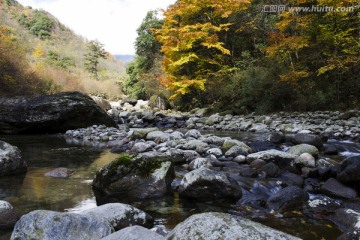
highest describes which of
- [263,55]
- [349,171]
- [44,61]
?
[44,61]

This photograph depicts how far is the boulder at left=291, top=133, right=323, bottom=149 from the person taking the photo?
7917 millimetres

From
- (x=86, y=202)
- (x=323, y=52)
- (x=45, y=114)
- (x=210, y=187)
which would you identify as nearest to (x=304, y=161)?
(x=210, y=187)

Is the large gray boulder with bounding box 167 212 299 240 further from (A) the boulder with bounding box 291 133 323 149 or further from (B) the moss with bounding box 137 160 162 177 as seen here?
(A) the boulder with bounding box 291 133 323 149

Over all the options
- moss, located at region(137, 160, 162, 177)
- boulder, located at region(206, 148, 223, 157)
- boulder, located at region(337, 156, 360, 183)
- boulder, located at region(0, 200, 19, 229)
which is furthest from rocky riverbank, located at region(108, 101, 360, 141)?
boulder, located at region(0, 200, 19, 229)

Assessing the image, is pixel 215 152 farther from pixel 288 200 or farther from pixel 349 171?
pixel 288 200

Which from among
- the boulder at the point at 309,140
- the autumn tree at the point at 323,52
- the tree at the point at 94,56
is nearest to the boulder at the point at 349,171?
the boulder at the point at 309,140

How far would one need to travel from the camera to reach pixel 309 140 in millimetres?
8086

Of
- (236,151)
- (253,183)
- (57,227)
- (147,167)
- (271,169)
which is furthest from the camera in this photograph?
(236,151)

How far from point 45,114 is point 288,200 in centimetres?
1090

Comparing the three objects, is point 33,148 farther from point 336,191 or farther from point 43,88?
point 43,88

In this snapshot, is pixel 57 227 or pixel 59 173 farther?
pixel 59 173

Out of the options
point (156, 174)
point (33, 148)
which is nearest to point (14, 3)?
point (33, 148)

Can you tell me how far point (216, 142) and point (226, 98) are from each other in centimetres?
1060

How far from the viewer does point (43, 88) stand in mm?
22922
